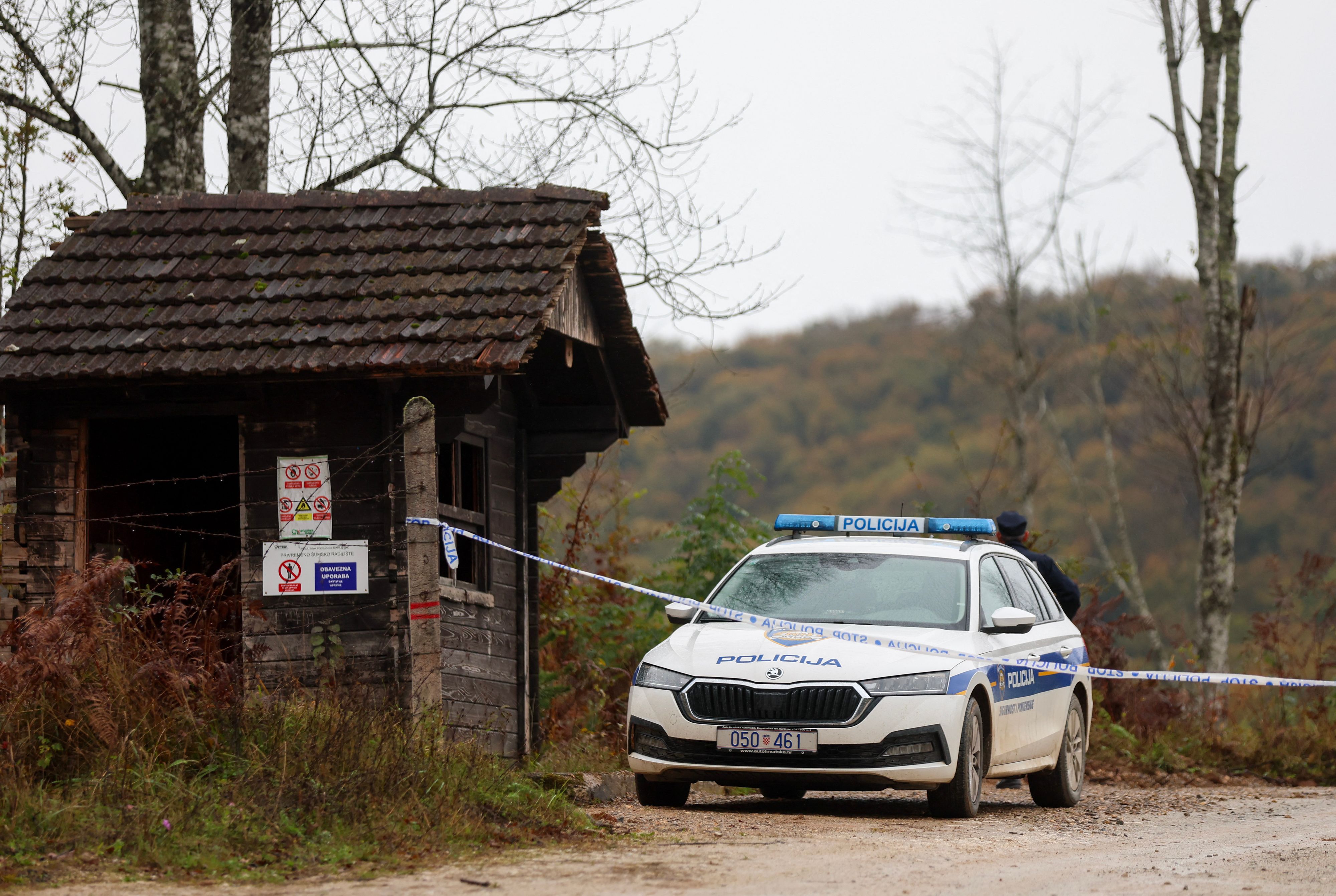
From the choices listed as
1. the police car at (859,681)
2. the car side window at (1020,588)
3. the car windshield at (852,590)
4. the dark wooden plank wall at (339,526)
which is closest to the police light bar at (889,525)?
the police car at (859,681)

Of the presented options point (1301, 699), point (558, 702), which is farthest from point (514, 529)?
point (1301, 699)

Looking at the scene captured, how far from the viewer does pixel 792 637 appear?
1006 centimetres

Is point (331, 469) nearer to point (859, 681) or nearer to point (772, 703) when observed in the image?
point (772, 703)

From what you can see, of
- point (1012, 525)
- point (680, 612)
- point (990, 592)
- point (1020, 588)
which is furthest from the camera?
point (1012, 525)

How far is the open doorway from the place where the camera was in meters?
12.8

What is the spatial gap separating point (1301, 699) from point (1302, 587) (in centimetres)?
122

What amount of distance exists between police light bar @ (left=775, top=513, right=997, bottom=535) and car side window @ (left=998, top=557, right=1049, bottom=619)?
26 cm

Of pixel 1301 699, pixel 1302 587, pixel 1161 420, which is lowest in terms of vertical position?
pixel 1301 699

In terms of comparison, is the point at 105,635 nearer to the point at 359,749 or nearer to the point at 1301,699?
the point at 359,749

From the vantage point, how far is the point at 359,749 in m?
7.96

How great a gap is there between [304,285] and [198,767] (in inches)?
176

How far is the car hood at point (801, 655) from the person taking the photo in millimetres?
9656

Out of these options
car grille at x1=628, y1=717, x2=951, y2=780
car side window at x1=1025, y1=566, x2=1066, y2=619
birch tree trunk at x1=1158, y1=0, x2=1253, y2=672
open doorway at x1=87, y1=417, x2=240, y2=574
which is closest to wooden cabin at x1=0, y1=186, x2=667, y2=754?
open doorway at x1=87, y1=417, x2=240, y2=574

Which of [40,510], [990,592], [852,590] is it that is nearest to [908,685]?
[852,590]
